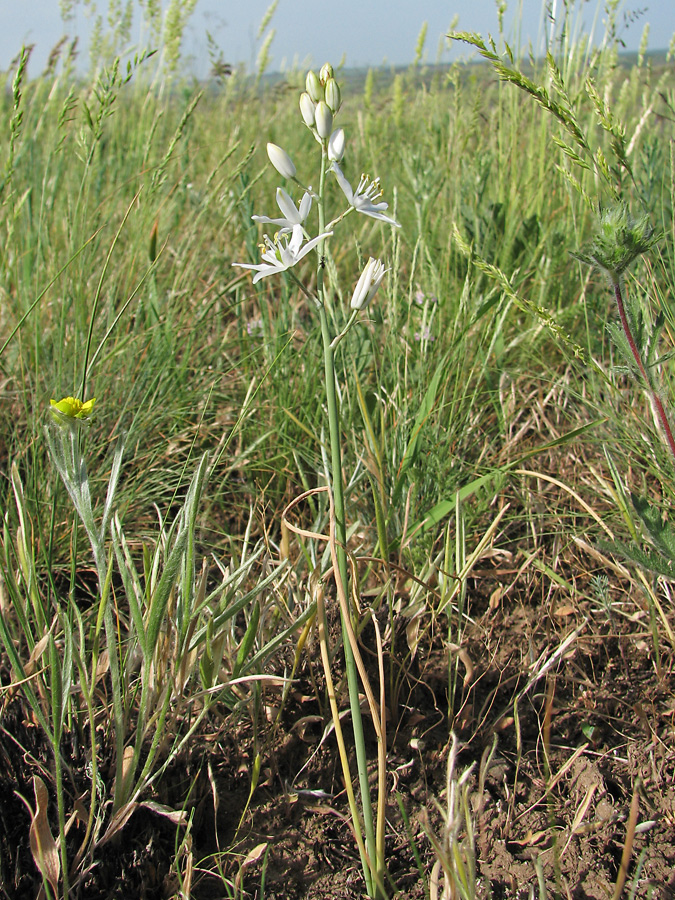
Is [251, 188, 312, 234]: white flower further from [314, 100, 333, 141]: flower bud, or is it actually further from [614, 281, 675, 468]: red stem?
[614, 281, 675, 468]: red stem

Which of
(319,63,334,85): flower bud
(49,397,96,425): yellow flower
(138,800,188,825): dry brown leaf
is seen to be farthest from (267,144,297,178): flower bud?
(138,800,188,825): dry brown leaf

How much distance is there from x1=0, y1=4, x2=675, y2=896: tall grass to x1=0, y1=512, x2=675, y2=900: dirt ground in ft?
0.14

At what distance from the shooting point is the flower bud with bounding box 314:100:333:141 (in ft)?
2.74

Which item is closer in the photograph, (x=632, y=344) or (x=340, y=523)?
(x=340, y=523)

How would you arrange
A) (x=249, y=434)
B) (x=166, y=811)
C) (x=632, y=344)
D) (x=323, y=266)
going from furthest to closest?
(x=249, y=434)
(x=632, y=344)
(x=166, y=811)
(x=323, y=266)

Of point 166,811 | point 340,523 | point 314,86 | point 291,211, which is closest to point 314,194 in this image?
point 291,211

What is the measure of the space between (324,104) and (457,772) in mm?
1062

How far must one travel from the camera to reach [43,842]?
0.87 meters

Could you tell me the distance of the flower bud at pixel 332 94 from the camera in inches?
32.7

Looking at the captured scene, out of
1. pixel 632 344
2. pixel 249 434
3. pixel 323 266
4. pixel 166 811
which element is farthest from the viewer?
pixel 249 434

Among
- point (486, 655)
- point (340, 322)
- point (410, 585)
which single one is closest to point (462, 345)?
point (340, 322)

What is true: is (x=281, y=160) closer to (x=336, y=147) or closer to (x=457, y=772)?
(x=336, y=147)

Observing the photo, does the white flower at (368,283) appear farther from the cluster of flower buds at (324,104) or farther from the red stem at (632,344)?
the red stem at (632,344)

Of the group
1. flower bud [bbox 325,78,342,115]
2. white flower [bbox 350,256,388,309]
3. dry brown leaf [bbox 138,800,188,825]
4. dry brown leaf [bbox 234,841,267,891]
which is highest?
flower bud [bbox 325,78,342,115]
